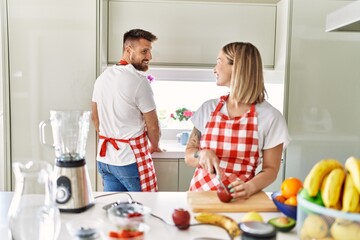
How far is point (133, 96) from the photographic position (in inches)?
82.2

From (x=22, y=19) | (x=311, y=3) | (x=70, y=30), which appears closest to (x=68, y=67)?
(x=70, y=30)

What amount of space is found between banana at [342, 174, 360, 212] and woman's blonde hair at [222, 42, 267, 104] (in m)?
0.67

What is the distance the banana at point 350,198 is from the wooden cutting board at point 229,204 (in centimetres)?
37

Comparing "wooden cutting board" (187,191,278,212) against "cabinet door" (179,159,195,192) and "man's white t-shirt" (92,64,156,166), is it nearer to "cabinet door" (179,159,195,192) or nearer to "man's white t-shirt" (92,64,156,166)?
"man's white t-shirt" (92,64,156,166)

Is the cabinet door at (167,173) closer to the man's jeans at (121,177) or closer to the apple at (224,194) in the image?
the man's jeans at (121,177)

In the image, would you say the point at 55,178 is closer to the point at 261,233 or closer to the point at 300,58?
the point at 261,233

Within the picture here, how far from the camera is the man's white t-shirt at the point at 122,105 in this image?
2084 millimetres

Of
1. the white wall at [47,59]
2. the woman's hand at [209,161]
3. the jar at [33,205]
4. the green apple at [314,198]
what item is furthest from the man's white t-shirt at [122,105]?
the green apple at [314,198]

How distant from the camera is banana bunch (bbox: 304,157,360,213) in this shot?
891 mm

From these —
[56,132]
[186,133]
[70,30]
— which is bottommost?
[186,133]

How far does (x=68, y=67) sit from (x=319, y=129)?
5.04 ft

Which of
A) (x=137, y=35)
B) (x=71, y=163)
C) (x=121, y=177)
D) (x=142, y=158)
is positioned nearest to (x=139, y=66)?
(x=137, y=35)

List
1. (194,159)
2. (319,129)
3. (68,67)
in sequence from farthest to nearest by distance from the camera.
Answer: (68,67) < (319,129) < (194,159)

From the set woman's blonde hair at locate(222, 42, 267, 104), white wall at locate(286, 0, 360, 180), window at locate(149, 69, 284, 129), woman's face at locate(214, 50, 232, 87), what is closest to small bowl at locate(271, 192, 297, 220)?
woman's blonde hair at locate(222, 42, 267, 104)
